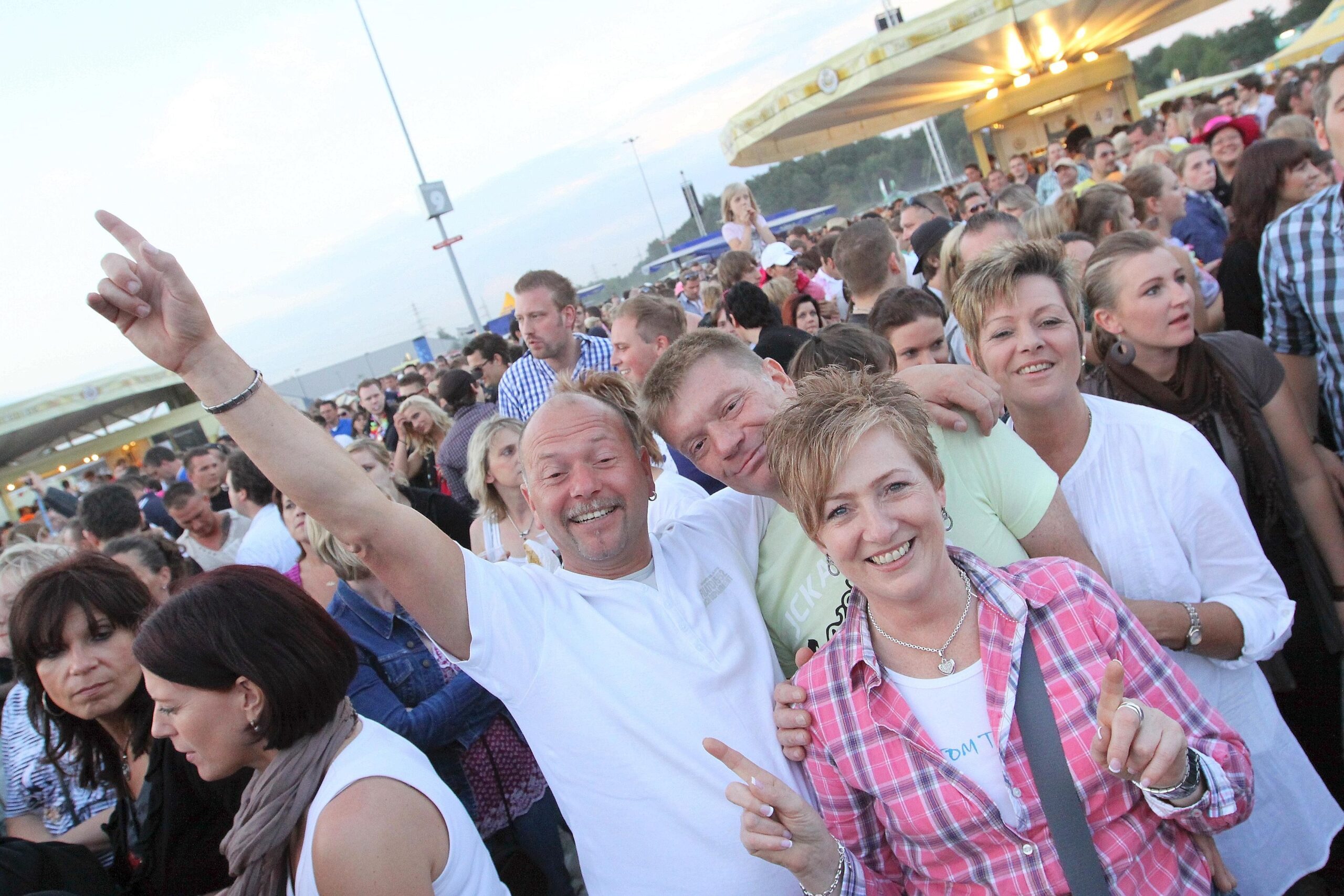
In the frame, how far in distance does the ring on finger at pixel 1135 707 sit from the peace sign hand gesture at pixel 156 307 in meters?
2.03

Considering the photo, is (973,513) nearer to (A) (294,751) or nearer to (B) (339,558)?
(A) (294,751)

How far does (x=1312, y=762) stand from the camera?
285 centimetres

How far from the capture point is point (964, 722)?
1767 mm

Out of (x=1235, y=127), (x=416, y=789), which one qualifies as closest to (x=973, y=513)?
(x=416, y=789)

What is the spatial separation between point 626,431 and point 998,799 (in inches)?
53.5

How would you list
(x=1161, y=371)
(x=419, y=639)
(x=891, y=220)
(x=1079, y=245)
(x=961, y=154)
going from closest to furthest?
(x=1161, y=371), (x=419, y=639), (x=1079, y=245), (x=891, y=220), (x=961, y=154)

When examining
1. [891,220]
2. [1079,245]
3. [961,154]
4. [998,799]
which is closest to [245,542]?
[998,799]

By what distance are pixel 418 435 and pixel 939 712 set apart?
6.21 m

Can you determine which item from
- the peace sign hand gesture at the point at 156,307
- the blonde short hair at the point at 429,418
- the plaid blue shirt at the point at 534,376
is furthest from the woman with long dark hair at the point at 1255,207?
the blonde short hair at the point at 429,418

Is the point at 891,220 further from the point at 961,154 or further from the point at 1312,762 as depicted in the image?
the point at 961,154

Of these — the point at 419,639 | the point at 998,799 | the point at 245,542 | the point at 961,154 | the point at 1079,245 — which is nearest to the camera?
the point at 998,799

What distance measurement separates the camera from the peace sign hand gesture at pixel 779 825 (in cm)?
168

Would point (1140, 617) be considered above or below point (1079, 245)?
below

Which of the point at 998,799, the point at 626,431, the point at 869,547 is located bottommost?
the point at 998,799
